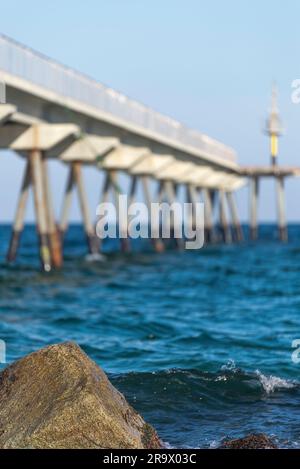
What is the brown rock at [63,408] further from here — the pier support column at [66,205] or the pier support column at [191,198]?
the pier support column at [191,198]

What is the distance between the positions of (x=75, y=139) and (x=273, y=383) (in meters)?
27.1

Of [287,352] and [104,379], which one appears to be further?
[287,352]

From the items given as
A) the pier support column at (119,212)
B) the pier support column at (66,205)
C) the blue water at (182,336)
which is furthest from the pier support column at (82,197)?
the blue water at (182,336)

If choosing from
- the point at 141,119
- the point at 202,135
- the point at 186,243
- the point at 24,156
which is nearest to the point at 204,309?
the point at 24,156

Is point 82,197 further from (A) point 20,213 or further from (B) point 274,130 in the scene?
(B) point 274,130

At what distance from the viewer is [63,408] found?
8.23 meters

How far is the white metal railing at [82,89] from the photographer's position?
26927 mm

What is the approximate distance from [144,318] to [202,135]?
37.0 metres

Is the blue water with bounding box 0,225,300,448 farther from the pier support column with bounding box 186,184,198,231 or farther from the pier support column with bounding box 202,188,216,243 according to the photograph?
the pier support column with bounding box 202,188,216,243

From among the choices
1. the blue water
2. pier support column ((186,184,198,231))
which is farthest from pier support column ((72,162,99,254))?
pier support column ((186,184,198,231))

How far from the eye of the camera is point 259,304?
23547mm

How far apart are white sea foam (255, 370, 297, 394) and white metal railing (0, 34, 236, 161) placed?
1571cm

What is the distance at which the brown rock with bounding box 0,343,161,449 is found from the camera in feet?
26.7
